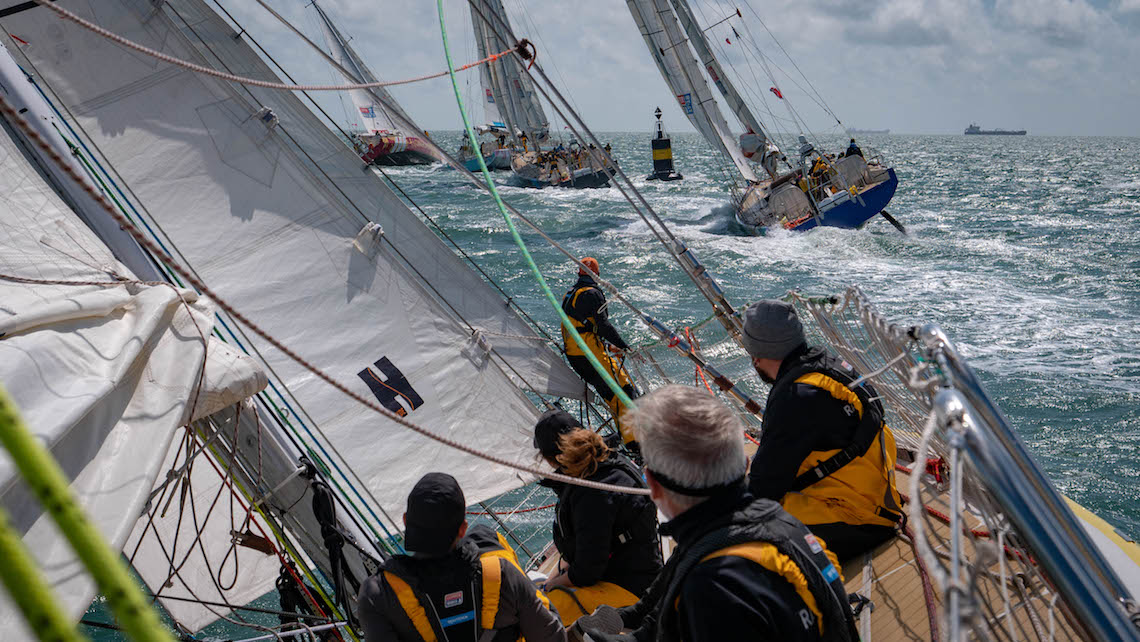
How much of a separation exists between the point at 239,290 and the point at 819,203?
67.4ft

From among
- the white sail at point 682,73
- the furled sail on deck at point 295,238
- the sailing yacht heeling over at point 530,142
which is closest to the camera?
the furled sail on deck at point 295,238

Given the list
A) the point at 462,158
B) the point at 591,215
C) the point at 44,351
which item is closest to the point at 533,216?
the point at 591,215

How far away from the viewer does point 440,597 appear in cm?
191

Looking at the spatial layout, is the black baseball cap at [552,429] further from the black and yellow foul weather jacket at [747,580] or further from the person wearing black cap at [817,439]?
the black and yellow foul weather jacket at [747,580]

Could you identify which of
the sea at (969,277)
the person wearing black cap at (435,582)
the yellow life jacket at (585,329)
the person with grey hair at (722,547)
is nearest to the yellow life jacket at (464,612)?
the person wearing black cap at (435,582)

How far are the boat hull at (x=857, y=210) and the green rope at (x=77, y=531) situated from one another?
22.9 meters

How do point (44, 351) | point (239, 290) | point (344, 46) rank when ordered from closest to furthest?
1. point (44, 351)
2. point (239, 290)
3. point (344, 46)

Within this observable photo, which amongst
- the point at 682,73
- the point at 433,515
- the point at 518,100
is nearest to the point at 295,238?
the point at 433,515

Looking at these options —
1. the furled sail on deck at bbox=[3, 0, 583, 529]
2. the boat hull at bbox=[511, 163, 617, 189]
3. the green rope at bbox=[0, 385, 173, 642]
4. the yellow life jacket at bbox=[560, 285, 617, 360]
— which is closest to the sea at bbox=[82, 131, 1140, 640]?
the furled sail on deck at bbox=[3, 0, 583, 529]

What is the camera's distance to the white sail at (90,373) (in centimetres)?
161

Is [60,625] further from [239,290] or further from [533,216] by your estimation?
[533,216]

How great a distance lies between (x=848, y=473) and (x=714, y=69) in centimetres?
2316

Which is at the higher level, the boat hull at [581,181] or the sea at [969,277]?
the boat hull at [581,181]

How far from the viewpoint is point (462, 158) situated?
159 ft
